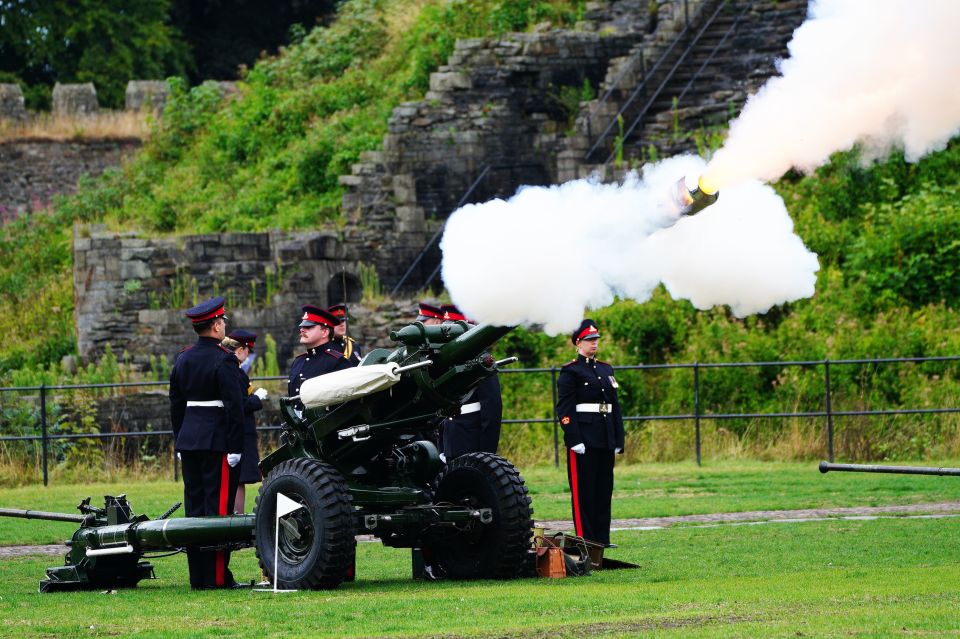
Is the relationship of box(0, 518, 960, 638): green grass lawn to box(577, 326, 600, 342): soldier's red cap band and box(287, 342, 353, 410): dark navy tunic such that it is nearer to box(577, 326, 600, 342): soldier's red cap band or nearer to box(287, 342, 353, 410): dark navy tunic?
box(287, 342, 353, 410): dark navy tunic

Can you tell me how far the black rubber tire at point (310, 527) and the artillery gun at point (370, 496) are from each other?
10mm

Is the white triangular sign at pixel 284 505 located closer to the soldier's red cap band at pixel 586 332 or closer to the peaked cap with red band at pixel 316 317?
the peaked cap with red band at pixel 316 317

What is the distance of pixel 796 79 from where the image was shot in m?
14.4

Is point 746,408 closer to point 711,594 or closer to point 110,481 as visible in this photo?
point 110,481

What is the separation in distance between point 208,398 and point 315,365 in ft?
4.73

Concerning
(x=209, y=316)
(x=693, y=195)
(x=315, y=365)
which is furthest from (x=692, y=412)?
(x=693, y=195)

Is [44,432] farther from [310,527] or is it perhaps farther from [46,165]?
[46,165]

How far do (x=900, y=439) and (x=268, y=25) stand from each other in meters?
34.7

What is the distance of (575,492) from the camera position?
15812mm

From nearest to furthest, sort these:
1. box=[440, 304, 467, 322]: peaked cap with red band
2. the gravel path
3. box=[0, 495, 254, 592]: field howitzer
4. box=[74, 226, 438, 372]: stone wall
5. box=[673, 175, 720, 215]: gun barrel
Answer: box=[673, 175, 720, 215]: gun barrel, box=[0, 495, 254, 592]: field howitzer, box=[440, 304, 467, 322]: peaked cap with red band, the gravel path, box=[74, 226, 438, 372]: stone wall

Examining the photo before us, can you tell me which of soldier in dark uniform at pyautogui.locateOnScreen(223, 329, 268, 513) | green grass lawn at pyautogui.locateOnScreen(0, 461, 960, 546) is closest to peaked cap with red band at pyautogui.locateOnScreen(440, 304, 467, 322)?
soldier in dark uniform at pyautogui.locateOnScreen(223, 329, 268, 513)

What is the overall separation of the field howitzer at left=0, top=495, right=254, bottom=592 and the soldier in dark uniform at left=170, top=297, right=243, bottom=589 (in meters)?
0.48

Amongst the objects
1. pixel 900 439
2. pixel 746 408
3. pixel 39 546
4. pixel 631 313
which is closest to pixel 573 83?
pixel 631 313

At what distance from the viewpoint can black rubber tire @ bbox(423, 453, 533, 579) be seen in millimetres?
13609
